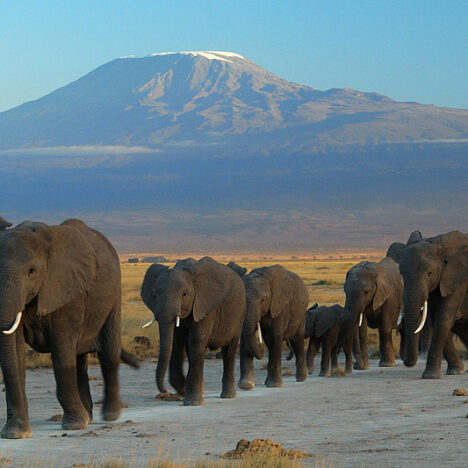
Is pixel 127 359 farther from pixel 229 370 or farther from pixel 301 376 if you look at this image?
pixel 301 376

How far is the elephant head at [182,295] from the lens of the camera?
610 inches

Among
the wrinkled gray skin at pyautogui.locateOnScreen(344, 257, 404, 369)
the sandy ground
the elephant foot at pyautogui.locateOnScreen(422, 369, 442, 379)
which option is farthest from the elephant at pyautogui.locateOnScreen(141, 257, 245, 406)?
the wrinkled gray skin at pyautogui.locateOnScreen(344, 257, 404, 369)

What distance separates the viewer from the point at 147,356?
2580 centimetres

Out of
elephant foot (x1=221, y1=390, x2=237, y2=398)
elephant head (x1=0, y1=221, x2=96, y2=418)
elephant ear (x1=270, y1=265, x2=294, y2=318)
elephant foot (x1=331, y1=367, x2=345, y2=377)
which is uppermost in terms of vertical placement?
elephant head (x1=0, y1=221, x2=96, y2=418)

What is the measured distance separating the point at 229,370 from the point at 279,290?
8.85 ft

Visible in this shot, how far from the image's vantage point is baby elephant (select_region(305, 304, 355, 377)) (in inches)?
837

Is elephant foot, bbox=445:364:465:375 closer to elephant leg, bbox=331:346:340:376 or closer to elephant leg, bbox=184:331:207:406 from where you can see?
elephant leg, bbox=331:346:340:376

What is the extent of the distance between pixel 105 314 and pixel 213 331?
341 centimetres

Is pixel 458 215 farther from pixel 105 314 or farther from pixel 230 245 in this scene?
pixel 105 314

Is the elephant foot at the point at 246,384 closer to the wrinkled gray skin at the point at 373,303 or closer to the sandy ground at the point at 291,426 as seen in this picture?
the sandy ground at the point at 291,426

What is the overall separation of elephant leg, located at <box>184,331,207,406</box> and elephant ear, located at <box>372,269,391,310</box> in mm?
7453

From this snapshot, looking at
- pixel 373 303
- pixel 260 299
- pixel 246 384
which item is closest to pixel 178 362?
pixel 246 384

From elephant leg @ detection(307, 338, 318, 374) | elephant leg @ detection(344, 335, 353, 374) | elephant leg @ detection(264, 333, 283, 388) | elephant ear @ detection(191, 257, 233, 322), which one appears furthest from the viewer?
elephant leg @ detection(307, 338, 318, 374)

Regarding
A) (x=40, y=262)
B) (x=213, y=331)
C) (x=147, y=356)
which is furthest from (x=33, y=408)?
(x=147, y=356)
